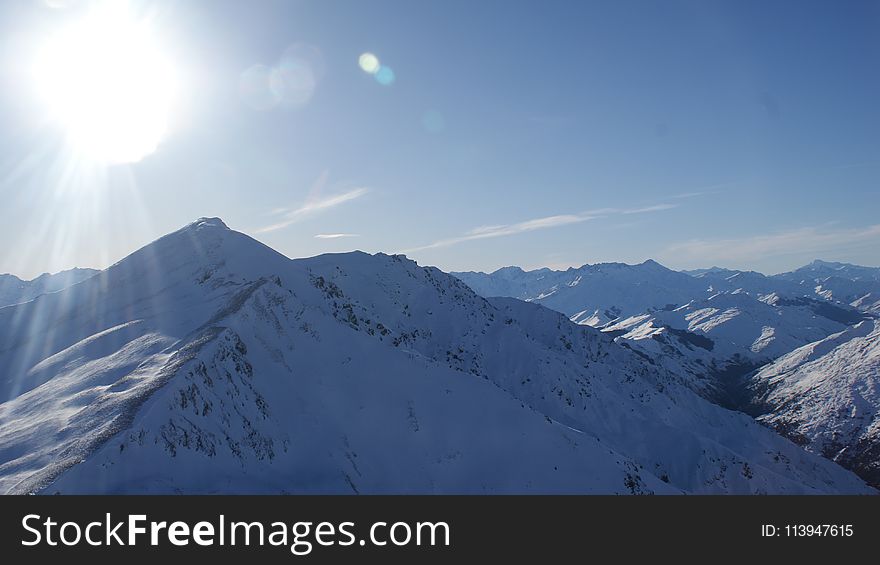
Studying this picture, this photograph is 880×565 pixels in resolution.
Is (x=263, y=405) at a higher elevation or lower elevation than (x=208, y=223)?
lower

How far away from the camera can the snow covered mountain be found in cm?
3139

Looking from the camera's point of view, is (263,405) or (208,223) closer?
(263,405)

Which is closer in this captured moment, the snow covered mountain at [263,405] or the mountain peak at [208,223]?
the snow covered mountain at [263,405]

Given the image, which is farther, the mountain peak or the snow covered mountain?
the mountain peak

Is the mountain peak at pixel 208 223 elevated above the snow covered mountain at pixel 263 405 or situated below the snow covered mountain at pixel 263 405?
above

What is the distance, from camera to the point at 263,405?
43.9m

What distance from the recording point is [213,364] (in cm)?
4106

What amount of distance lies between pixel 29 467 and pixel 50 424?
20.5 ft

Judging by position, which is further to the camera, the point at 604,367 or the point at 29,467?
the point at 604,367

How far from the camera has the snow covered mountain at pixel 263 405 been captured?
3139 centimetres

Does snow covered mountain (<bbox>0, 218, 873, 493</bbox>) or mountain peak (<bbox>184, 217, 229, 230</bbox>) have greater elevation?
mountain peak (<bbox>184, 217, 229, 230</bbox>)
